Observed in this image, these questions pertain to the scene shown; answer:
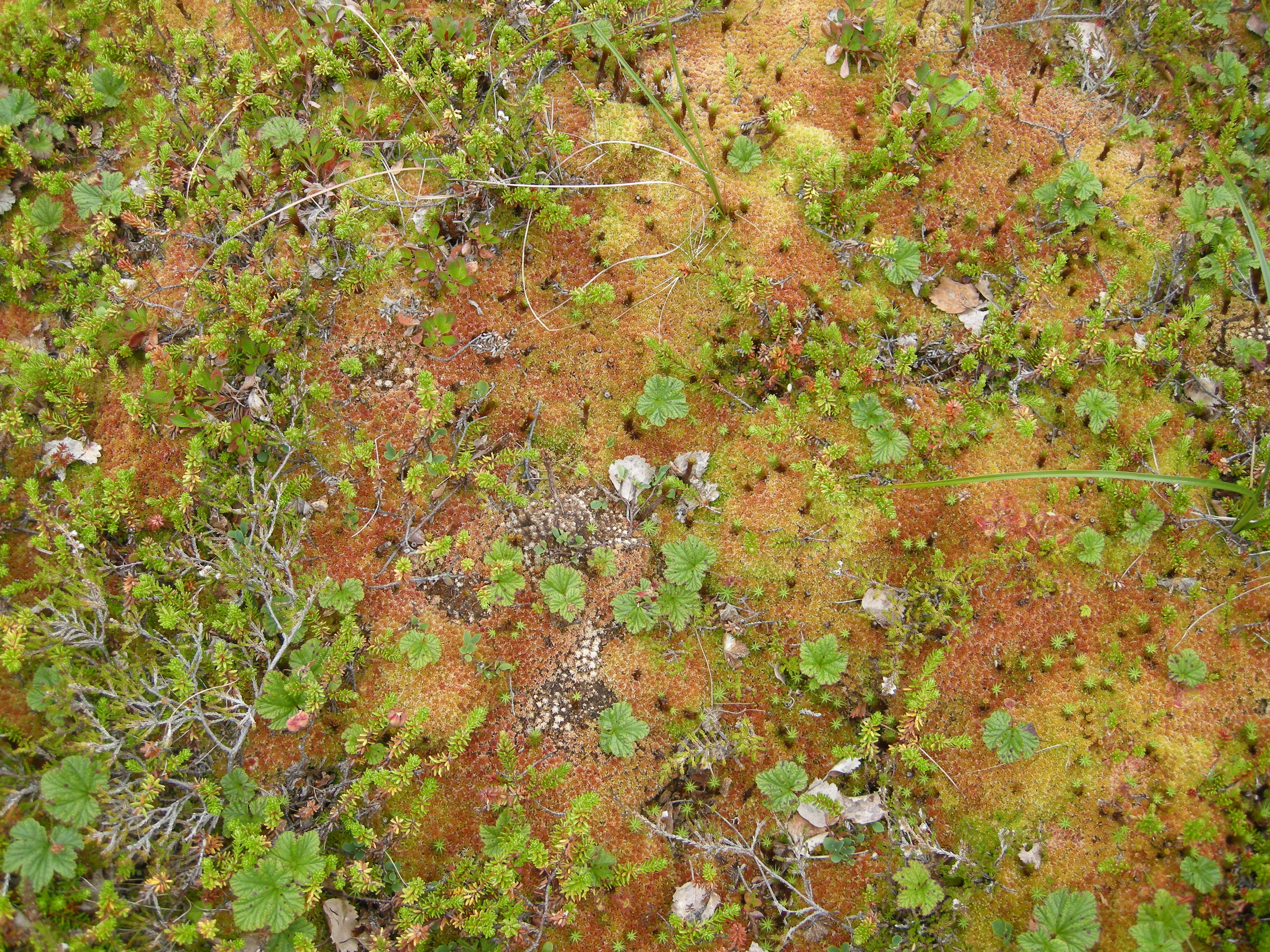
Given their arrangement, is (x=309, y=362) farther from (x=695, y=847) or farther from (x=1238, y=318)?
(x=1238, y=318)

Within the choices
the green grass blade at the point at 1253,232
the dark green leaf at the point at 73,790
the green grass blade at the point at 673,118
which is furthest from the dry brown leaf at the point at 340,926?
the green grass blade at the point at 1253,232

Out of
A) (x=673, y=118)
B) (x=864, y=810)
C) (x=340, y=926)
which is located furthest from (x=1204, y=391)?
(x=340, y=926)

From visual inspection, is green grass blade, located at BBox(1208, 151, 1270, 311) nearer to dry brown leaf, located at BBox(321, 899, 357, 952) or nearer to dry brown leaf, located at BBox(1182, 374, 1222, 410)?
dry brown leaf, located at BBox(1182, 374, 1222, 410)

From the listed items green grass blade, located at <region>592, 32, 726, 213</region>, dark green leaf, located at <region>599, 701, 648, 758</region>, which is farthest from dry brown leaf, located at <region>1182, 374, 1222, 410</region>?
dark green leaf, located at <region>599, 701, 648, 758</region>

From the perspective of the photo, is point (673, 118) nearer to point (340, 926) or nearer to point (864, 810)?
point (864, 810)

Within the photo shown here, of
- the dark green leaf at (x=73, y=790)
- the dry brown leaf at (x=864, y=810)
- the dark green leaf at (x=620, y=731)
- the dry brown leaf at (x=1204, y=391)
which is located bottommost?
the dry brown leaf at (x=864, y=810)

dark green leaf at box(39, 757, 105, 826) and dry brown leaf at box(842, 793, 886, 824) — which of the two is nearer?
dark green leaf at box(39, 757, 105, 826)

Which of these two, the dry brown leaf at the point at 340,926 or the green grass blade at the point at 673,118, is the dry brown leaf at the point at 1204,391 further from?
the dry brown leaf at the point at 340,926

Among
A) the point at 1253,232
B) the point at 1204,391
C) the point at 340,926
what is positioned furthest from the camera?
the point at 1204,391
